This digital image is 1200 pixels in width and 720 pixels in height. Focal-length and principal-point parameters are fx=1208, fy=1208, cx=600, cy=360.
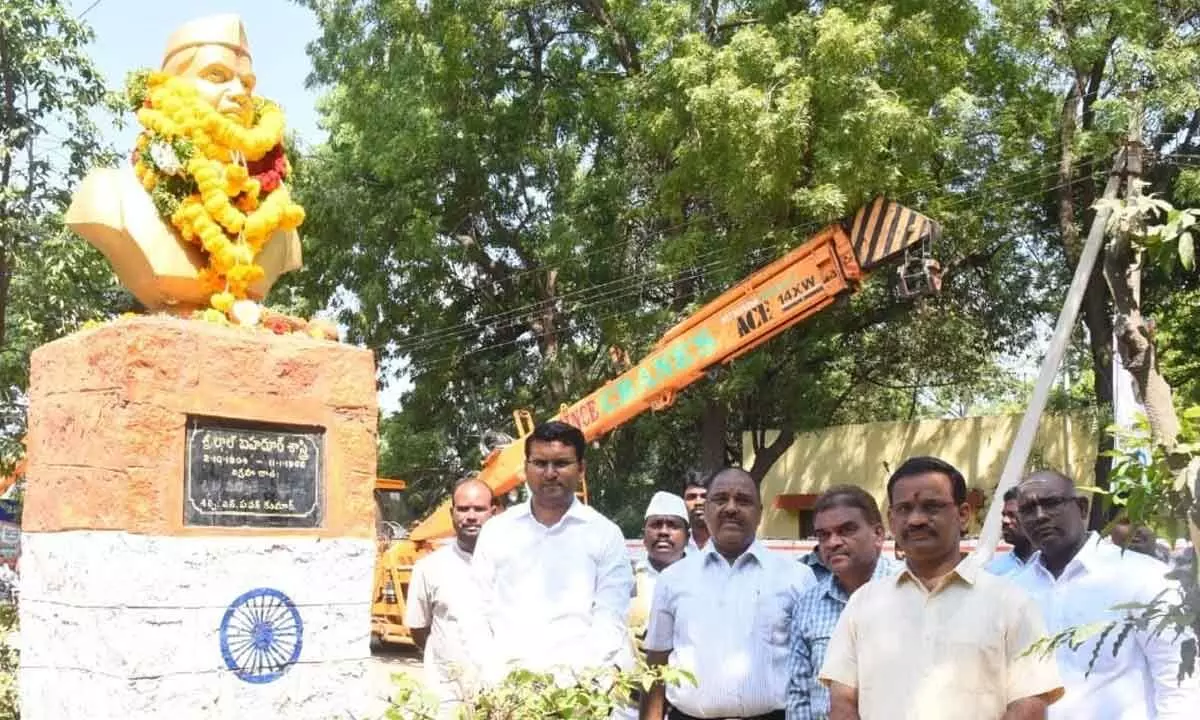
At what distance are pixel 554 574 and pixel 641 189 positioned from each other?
12.5m

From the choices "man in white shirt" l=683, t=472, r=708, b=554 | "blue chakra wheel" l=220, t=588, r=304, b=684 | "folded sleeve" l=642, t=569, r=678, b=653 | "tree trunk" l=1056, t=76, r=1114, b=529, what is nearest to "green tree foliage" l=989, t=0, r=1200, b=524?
"tree trunk" l=1056, t=76, r=1114, b=529

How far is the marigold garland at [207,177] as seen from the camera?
462cm

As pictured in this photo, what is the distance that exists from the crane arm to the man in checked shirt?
6.97 metres

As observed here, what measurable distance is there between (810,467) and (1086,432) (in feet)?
14.4

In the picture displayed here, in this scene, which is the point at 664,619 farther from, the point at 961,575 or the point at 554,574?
the point at 961,575

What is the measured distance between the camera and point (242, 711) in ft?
14.0

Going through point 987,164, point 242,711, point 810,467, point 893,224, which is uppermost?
point 987,164

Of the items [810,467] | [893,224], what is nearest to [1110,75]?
[893,224]

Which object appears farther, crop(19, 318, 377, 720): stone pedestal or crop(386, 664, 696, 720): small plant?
crop(19, 318, 377, 720): stone pedestal

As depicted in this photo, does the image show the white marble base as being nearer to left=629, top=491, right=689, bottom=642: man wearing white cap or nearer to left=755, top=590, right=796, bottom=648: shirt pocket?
left=629, top=491, right=689, bottom=642: man wearing white cap

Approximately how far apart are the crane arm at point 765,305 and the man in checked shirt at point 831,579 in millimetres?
6969

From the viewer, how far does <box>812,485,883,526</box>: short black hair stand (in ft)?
10.6

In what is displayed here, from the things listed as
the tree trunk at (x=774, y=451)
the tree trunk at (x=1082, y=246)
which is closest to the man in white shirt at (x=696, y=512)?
the tree trunk at (x=1082, y=246)

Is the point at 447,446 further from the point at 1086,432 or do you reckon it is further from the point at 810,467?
the point at 1086,432
